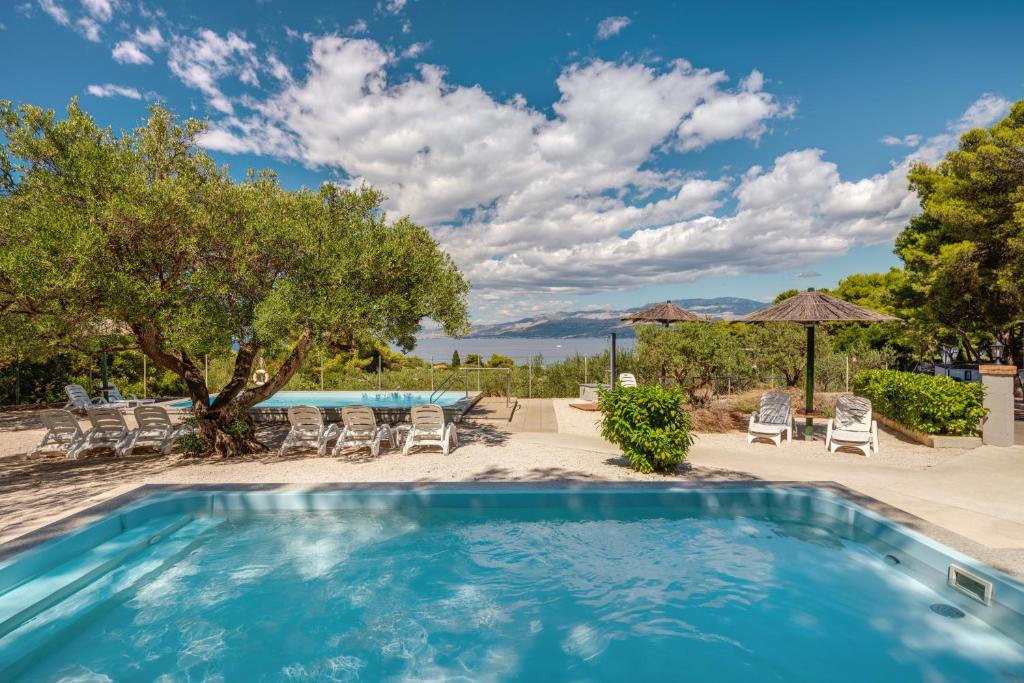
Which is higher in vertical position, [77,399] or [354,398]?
[77,399]

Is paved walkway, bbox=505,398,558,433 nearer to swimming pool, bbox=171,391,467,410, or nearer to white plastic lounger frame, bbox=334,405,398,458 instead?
swimming pool, bbox=171,391,467,410

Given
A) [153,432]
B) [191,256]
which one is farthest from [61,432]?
[191,256]

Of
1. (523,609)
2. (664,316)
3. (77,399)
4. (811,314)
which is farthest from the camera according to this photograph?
(77,399)

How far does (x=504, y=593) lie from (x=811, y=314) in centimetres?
752

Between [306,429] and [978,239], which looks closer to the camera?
[306,429]

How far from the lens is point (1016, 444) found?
8.07 metres

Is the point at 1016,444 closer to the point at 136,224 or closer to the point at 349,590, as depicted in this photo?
the point at 349,590

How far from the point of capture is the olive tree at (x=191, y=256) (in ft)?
20.0

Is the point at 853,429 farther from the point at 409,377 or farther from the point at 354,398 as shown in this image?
the point at 354,398

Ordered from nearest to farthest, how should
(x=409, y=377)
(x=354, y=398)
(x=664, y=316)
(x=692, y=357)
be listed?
(x=664, y=316)
(x=692, y=357)
(x=354, y=398)
(x=409, y=377)

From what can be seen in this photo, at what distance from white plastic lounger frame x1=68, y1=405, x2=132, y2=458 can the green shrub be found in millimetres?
8373

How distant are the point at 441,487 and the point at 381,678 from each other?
2.42 m

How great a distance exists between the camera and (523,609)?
4.54m

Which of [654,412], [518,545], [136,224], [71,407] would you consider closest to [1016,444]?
[654,412]
